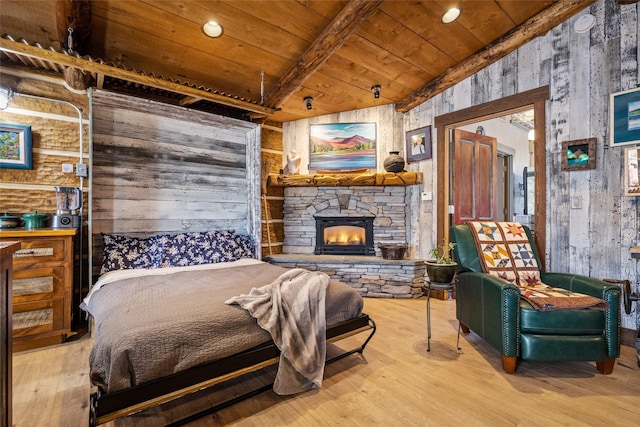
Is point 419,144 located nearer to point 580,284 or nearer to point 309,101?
point 309,101

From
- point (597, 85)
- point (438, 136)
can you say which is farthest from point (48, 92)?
point (597, 85)

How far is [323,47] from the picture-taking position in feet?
10.2

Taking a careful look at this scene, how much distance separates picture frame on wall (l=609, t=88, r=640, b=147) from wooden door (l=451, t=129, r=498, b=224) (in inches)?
64.9

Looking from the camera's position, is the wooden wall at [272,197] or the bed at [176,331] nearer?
the bed at [176,331]

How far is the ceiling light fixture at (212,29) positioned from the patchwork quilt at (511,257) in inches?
121

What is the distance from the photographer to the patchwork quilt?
8.56ft

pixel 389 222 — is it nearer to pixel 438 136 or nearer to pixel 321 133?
pixel 438 136

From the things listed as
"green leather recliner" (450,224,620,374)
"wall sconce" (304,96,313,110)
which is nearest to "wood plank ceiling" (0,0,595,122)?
"wall sconce" (304,96,313,110)

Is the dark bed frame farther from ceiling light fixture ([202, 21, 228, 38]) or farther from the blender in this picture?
ceiling light fixture ([202, 21, 228, 38])

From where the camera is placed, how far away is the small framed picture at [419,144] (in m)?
4.18

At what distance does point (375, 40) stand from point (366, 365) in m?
3.08

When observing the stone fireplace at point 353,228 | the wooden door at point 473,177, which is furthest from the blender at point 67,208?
the wooden door at point 473,177

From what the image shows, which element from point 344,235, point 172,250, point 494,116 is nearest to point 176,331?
point 172,250

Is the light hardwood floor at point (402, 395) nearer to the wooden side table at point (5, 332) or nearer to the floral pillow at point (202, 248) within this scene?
the wooden side table at point (5, 332)
